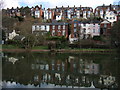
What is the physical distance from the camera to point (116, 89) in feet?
33.3

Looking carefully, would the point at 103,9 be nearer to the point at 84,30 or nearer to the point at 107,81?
the point at 84,30

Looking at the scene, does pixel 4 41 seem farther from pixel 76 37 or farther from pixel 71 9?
pixel 71 9

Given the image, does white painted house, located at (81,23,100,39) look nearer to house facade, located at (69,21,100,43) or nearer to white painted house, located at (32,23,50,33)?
house facade, located at (69,21,100,43)

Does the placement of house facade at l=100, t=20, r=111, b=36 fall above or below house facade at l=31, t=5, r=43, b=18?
below

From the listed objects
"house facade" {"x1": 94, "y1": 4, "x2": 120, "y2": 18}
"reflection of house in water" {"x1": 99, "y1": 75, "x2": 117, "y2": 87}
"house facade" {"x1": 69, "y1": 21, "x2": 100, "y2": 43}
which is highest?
"house facade" {"x1": 94, "y1": 4, "x2": 120, "y2": 18}

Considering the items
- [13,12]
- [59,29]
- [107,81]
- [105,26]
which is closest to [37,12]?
[13,12]

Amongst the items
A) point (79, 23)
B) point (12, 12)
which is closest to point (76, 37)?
point (79, 23)

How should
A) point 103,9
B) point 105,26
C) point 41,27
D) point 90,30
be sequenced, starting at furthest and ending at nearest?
point 103,9 → point 41,27 → point 90,30 → point 105,26

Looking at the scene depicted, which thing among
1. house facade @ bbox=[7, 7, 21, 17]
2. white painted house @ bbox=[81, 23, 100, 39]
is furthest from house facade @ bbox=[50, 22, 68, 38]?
house facade @ bbox=[7, 7, 21, 17]

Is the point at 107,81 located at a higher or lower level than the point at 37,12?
lower

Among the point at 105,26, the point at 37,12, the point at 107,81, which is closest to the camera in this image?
the point at 107,81

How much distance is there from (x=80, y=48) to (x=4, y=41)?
1896 centimetres

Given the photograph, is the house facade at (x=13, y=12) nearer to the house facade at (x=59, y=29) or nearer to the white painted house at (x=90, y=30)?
the house facade at (x=59, y=29)

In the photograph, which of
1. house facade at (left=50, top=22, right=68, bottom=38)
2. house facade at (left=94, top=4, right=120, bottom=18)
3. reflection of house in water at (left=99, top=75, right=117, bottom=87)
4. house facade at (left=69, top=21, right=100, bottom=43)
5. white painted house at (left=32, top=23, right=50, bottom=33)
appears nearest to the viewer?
reflection of house in water at (left=99, top=75, right=117, bottom=87)
